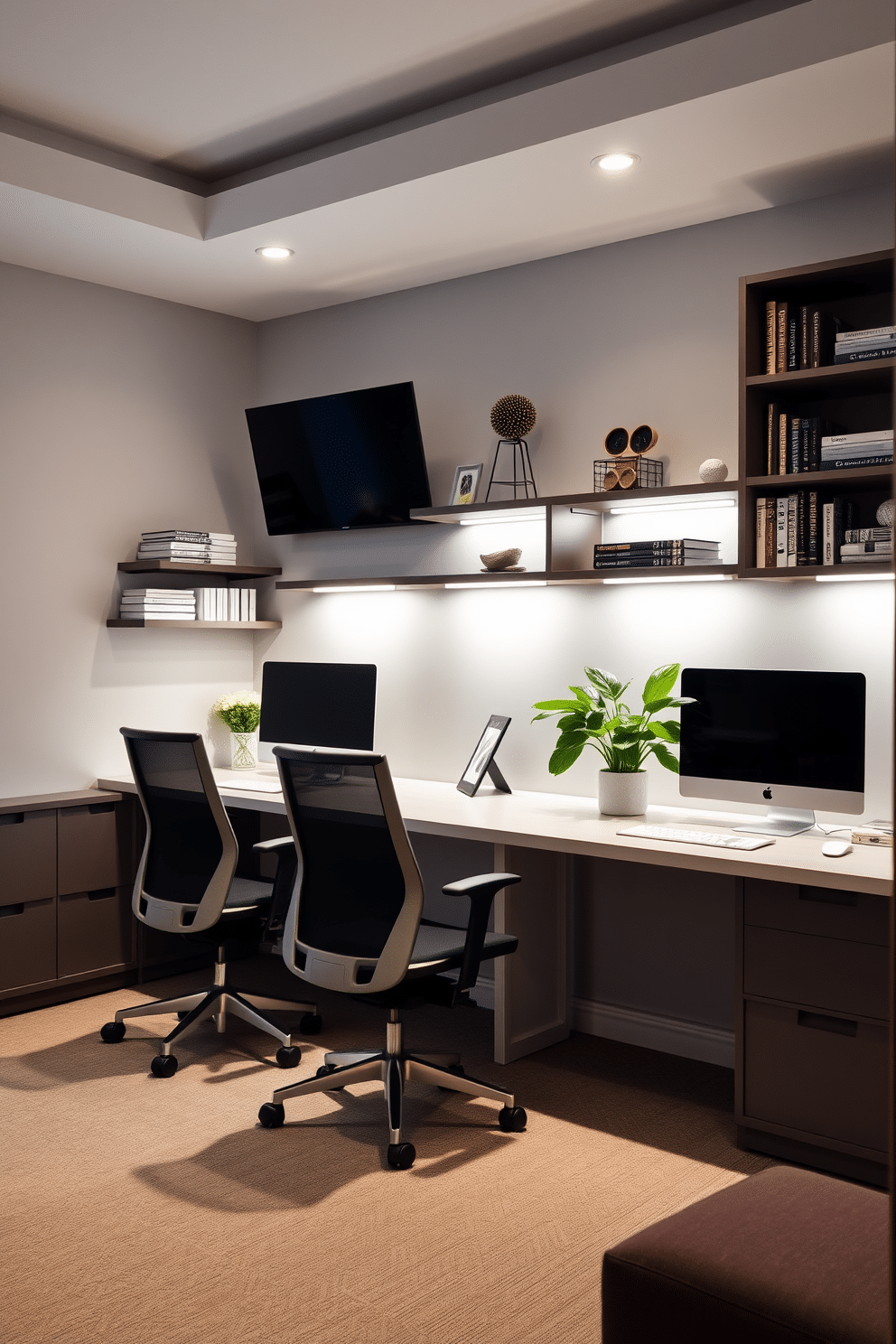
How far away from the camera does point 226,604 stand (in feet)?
16.7

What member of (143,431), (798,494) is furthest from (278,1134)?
(143,431)

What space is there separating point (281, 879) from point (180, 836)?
35 centimetres

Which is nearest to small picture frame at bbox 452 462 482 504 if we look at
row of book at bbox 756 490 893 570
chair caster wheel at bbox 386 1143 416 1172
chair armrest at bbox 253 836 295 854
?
row of book at bbox 756 490 893 570

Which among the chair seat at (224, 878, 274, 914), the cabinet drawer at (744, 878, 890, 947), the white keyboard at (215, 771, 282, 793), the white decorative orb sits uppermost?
the white decorative orb

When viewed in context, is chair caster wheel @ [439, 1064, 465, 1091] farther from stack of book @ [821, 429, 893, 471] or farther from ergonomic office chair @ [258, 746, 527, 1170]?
stack of book @ [821, 429, 893, 471]

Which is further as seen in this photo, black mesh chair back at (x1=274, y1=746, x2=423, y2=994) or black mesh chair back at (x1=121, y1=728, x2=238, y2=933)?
black mesh chair back at (x1=121, y1=728, x2=238, y2=933)

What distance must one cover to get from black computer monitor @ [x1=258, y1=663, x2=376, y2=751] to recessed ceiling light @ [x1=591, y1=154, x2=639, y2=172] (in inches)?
72.5

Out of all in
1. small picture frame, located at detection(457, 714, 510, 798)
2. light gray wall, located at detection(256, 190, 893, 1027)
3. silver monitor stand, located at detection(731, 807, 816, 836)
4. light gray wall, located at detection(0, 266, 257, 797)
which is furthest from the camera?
light gray wall, located at detection(0, 266, 257, 797)

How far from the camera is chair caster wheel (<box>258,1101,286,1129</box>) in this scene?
3230mm

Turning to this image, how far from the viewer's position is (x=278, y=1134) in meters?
3.21

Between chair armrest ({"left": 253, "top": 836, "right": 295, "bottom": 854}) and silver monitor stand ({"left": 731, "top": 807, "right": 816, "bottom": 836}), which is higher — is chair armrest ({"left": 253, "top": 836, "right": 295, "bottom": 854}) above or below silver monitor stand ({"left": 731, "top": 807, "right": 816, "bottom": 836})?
below

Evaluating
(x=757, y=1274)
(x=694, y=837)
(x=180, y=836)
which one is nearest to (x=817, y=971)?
(x=694, y=837)

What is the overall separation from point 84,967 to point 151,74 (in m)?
3.13

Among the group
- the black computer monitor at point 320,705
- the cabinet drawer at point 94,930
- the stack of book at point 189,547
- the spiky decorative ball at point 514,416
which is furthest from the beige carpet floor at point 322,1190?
the spiky decorative ball at point 514,416
